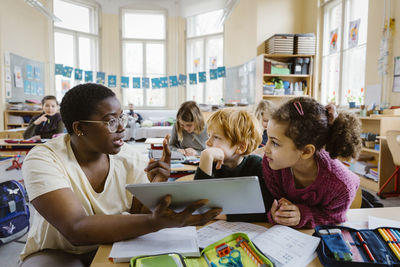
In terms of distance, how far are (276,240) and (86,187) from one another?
641 millimetres

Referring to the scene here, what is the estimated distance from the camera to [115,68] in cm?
835

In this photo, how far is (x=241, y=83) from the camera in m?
6.78

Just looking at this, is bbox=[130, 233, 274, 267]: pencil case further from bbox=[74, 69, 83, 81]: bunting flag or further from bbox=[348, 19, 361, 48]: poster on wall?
bbox=[74, 69, 83, 81]: bunting flag

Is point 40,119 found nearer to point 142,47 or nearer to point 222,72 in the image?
point 222,72

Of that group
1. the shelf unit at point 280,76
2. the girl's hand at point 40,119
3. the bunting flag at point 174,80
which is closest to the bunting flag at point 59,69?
the bunting flag at point 174,80

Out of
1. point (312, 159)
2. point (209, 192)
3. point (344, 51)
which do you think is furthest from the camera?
point (344, 51)

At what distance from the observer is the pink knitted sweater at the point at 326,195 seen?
0.91 m

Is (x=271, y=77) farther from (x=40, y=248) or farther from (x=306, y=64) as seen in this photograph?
(x=40, y=248)

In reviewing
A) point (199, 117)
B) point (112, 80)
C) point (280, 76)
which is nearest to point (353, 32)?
point (280, 76)

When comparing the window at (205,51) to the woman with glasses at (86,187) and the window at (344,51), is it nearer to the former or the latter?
the window at (344,51)

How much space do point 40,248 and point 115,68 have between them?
8064 millimetres

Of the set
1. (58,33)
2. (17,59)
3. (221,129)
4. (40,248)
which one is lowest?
(40,248)

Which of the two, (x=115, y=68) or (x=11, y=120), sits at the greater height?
(x=115, y=68)

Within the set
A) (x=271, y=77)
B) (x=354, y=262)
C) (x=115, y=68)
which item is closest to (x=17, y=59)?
(x=115, y=68)
